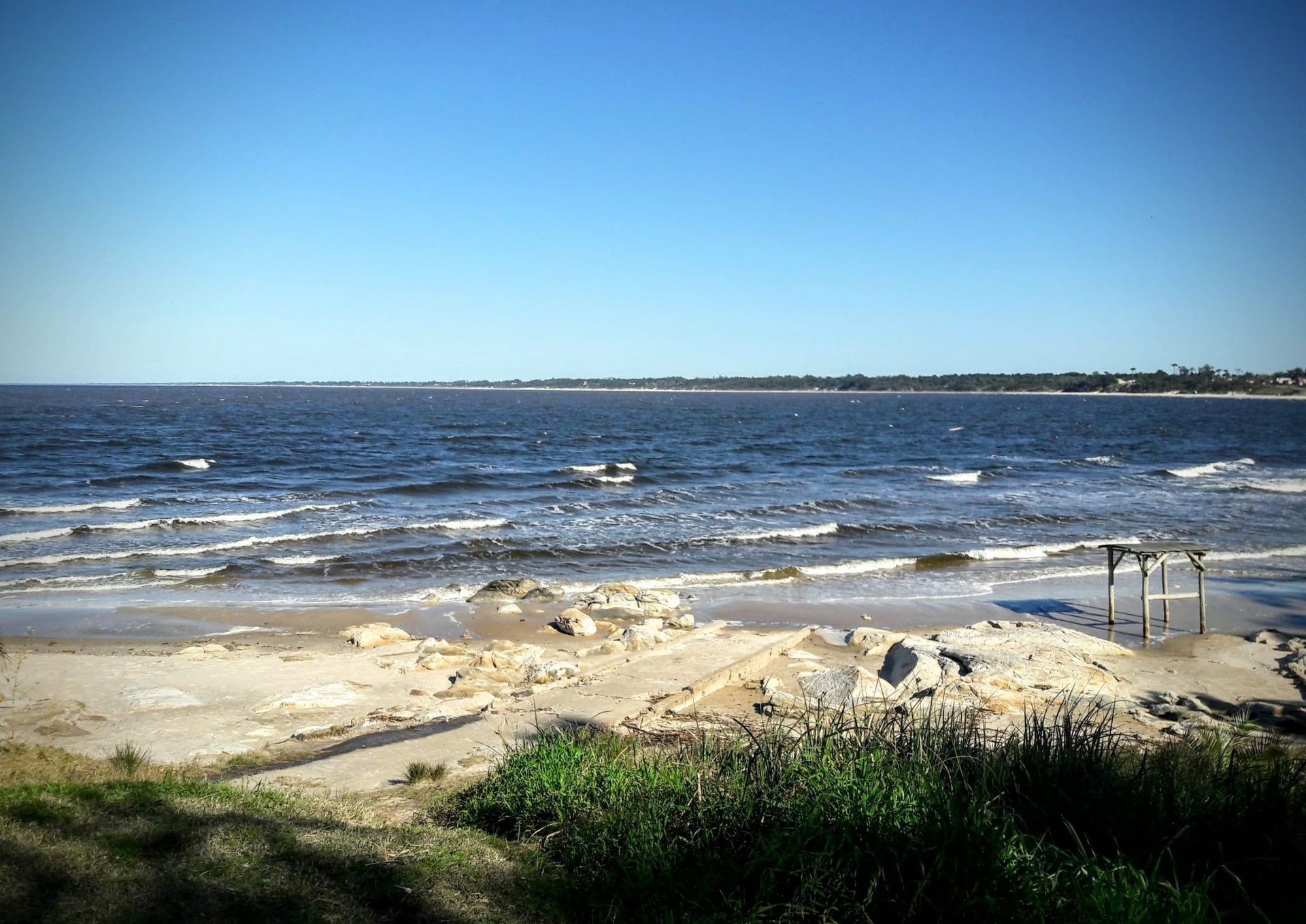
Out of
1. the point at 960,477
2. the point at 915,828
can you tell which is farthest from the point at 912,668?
the point at 960,477

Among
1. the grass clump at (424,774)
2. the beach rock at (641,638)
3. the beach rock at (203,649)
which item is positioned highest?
the grass clump at (424,774)

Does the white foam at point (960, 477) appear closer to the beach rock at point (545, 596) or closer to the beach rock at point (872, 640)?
the beach rock at point (545, 596)

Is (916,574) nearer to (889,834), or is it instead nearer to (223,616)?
(223,616)

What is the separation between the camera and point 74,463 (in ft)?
116

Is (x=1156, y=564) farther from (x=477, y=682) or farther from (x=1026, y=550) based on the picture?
(x=477, y=682)

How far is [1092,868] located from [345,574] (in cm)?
1697

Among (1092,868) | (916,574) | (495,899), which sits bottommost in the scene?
(916,574)

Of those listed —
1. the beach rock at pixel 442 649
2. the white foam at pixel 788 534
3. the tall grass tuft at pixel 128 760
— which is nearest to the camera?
the tall grass tuft at pixel 128 760

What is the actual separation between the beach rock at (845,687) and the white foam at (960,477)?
2739 centimetres

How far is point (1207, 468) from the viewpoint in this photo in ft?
135

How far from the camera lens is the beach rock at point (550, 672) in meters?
11.0

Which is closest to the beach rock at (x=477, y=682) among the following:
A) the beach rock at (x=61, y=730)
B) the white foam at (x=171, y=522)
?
the beach rock at (x=61, y=730)

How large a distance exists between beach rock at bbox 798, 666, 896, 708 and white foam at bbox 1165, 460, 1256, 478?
113 ft

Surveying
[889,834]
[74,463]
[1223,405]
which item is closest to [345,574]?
[889,834]
